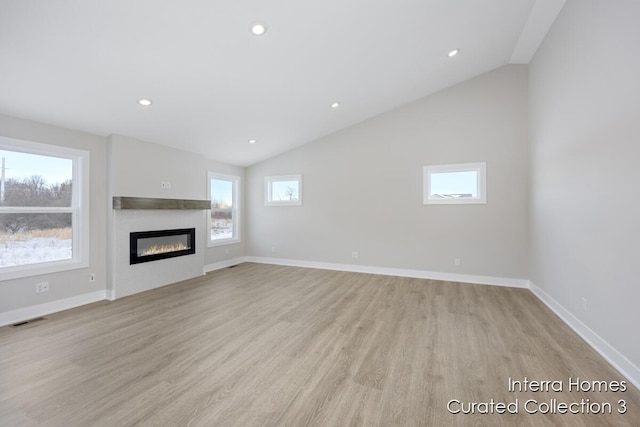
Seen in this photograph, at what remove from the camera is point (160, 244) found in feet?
14.7

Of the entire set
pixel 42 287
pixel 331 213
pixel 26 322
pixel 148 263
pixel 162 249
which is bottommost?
pixel 26 322

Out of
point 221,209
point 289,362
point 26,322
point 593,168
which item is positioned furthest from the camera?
point 221,209

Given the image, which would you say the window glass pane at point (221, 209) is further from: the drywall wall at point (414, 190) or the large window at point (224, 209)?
the drywall wall at point (414, 190)

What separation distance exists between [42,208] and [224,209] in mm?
3097

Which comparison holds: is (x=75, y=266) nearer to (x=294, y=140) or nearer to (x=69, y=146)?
(x=69, y=146)

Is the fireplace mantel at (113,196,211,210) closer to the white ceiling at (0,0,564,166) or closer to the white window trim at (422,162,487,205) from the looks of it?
the white ceiling at (0,0,564,166)

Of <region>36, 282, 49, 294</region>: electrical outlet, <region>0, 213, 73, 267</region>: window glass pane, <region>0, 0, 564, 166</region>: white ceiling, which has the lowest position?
<region>36, 282, 49, 294</region>: electrical outlet

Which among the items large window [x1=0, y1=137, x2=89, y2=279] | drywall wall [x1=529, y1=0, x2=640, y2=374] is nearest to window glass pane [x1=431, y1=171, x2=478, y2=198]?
drywall wall [x1=529, y1=0, x2=640, y2=374]

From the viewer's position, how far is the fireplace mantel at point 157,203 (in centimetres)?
379

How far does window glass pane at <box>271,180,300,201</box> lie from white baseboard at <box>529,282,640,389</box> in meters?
4.70

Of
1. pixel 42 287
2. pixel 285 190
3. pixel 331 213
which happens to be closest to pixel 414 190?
pixel 331 213

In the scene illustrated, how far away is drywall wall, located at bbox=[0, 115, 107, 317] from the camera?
3.02m

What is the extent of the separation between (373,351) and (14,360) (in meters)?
3.09

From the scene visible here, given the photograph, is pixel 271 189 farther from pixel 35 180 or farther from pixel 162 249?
pixel 35 180
